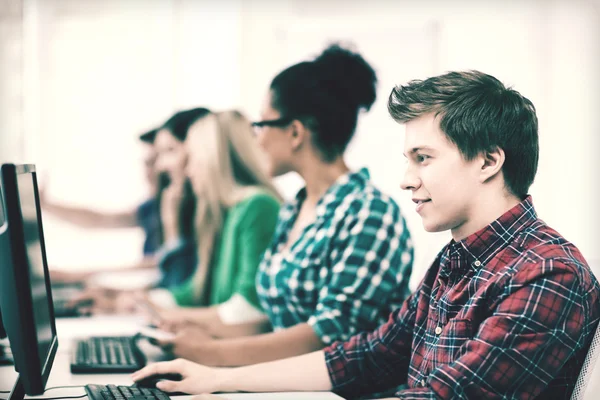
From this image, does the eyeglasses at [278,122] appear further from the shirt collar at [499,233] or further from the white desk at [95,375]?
the shirt collar at [499,233]

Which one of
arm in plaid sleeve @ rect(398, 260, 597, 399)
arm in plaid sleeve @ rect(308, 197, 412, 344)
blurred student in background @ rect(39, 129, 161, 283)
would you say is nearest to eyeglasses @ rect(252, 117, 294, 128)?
arm in plaid sleeve @ rect(308, 197, 412, 344)

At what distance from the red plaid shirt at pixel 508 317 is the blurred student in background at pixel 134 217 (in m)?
2.00

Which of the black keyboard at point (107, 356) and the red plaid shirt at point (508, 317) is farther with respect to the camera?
the black keyboard at point (107, 356)

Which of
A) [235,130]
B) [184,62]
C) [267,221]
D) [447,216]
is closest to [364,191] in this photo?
[447,216]

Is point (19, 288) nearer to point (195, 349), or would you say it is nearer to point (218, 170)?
point (195, 349)

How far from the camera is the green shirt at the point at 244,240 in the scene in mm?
2338

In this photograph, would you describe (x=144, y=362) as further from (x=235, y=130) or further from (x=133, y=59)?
(x=133, y=59)

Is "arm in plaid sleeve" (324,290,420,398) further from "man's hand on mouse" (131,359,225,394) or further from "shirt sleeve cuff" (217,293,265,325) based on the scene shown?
"shirt sleeve cuff" (217,293,265,325)

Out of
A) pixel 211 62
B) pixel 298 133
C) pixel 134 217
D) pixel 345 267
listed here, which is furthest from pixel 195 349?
pixel 211 62

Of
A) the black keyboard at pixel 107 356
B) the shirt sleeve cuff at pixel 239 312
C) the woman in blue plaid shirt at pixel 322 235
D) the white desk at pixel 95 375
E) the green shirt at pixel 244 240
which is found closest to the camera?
the white desk at pixel 95 375

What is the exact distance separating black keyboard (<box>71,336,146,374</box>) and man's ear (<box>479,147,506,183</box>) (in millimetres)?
867

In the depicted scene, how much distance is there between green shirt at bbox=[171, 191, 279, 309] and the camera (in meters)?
2.34

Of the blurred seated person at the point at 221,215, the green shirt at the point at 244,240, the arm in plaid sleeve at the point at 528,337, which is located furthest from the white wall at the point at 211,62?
the arm in plaid sleeve at the point at 528,337

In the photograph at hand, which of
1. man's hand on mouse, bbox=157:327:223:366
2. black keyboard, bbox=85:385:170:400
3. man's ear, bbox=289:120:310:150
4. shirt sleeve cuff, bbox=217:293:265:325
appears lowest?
shirt sleeve cuff, bbox=217:293:265:325
